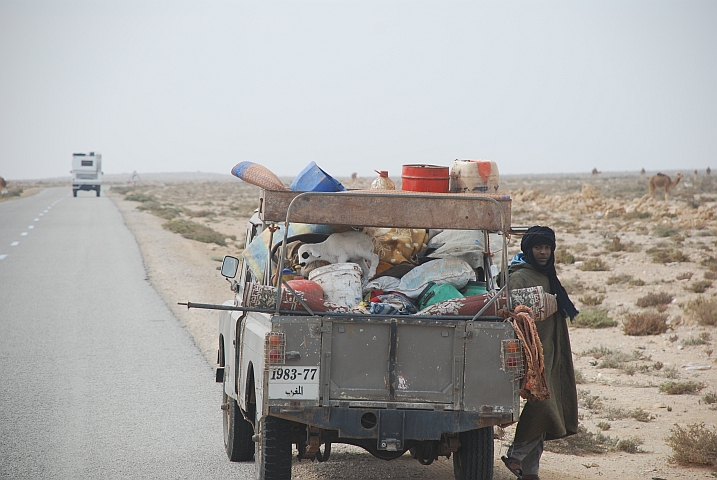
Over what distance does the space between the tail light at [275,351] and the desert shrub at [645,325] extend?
9883mm

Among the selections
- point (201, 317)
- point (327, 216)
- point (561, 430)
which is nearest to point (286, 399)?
point (327, 216)

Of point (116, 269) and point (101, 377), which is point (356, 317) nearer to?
point (101, 377)

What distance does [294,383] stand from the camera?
4785mm

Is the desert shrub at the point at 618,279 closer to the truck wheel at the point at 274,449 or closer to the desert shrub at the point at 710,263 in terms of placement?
the desert shrub at the point at 710,263

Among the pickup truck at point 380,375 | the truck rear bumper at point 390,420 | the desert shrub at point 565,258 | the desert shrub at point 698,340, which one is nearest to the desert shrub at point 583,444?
the pickup truck at point 380,375

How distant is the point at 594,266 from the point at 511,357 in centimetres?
1736

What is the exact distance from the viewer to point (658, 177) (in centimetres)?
5416

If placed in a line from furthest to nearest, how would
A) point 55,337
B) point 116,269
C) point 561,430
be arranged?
point 116,269 < point 55,337 < point 561,430

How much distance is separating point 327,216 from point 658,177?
53.3 metres

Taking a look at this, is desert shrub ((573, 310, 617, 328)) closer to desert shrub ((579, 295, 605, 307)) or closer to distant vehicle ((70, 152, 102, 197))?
desert shrub ((579, 295, 605, 307))

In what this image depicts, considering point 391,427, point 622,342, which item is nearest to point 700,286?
point 622,342

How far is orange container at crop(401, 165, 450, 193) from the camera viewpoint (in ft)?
20.2

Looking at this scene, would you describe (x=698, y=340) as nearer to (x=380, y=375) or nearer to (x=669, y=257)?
(x=380, y=375)

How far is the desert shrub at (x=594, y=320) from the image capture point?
46.0 ft
